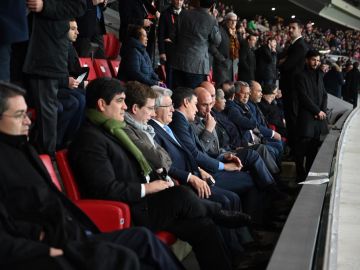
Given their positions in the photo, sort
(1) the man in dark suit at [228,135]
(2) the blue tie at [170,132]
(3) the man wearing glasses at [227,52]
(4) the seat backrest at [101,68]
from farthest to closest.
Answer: (3) the man wearing glasses at [227,52] → (4) the seat backrest at [101,68] → (1) the man in dark suit at [228,135] → (2) the blue tie at [170,132]

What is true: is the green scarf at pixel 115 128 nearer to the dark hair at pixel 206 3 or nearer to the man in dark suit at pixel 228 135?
the man in dark suit at pixel 228 135

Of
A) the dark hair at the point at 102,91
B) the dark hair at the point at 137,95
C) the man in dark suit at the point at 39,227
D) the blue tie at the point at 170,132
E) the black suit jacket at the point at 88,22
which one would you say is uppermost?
the black suit jacket at the point at 88,22

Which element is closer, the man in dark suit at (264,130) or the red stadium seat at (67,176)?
the red stadium seat at (67,176)

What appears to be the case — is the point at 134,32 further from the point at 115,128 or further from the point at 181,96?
the point at 115,128

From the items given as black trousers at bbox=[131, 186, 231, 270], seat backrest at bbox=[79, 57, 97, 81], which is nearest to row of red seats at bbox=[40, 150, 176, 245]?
black trousers at bbox=[131, 186, 231, 270]

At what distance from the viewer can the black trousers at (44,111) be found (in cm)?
396

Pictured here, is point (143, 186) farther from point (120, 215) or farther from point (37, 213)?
point (37, 213)

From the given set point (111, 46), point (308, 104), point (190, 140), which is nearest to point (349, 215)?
point (190, 140)

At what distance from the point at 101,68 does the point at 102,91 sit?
3.33m

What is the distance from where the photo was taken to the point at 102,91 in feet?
11.0

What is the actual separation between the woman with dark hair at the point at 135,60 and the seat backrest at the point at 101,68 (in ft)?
0.87

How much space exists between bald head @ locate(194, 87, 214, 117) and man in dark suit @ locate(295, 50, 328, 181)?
2.07 m

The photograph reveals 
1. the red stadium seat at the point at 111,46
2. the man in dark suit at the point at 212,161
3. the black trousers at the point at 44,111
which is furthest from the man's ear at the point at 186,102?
the red stadium seat at the point at 111,46

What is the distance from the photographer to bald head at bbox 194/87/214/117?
5328 mm
